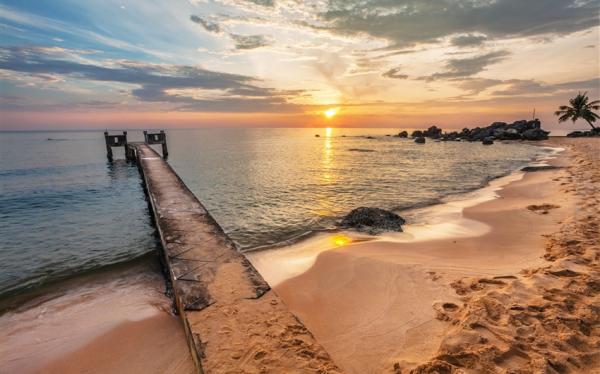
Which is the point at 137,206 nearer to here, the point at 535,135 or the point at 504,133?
the point at 535,135

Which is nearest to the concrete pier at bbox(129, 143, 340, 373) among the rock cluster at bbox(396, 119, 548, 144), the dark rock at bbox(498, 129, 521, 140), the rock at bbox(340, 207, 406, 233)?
the rock at bbox(340, 207, 406, 233)

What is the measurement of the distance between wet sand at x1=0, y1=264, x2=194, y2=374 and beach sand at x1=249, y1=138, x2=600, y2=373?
210 cm

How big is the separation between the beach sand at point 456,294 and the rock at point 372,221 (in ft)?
1.81

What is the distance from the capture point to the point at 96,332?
193 inches

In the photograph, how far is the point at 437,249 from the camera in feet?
24.2

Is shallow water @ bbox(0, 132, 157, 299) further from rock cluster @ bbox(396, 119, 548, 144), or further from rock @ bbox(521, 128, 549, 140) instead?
rock @ bbox(521, 128, 549, 140)

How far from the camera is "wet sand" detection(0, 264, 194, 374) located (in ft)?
13.7

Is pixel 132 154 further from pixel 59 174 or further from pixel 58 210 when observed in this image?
pixel 58 210

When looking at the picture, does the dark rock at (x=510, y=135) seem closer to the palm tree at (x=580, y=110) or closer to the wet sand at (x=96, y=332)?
the palm tree at (x=580, y=110)

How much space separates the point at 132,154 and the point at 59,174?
7723mm

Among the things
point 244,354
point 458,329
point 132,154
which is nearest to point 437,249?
point 458,329

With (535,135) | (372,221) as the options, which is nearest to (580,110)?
(535,135)

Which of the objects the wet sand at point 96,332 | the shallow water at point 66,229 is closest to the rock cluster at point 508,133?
the shallow water at point 66,229

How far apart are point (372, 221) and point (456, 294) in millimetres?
4531
